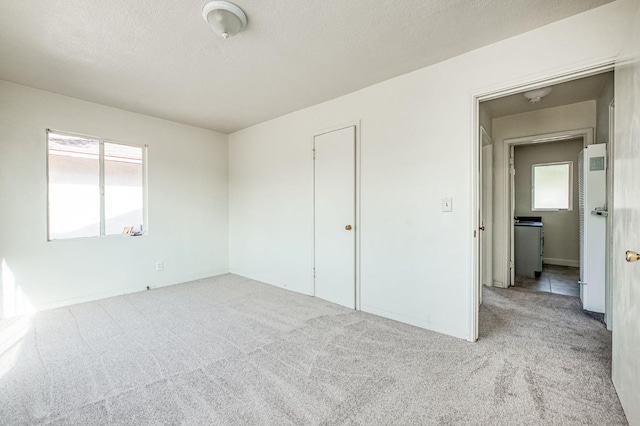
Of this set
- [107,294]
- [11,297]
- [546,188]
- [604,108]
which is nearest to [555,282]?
[546,188]

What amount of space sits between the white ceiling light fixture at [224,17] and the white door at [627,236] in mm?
2243

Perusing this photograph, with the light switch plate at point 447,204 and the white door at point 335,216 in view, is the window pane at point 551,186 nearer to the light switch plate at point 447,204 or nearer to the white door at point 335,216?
the light switch plate at point 447,204

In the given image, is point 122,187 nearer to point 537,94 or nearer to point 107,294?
point 107,294

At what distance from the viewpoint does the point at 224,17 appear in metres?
1.88

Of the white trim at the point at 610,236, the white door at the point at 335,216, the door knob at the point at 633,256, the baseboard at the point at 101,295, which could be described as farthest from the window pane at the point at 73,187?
the white trim at the point at 610,236

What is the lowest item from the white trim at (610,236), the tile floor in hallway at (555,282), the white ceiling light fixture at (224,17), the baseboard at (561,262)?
the tile floor in hallway at (555,282)

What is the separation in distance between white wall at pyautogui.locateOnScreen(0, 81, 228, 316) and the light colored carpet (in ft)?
1.55

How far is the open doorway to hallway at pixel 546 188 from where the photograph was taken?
9.87 ft

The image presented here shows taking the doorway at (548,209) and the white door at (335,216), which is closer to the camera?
the white door at (335,216)

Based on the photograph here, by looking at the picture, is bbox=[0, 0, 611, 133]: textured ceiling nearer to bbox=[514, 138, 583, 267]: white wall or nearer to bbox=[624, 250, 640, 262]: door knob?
bbox=[624, 250, 640, 262]: door knob

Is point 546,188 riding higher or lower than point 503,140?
lower

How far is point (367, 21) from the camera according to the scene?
6.54 ft

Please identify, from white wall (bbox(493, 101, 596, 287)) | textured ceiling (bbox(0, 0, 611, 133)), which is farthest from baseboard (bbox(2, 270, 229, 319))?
white wall (bbox(493, 101, 596, 287))

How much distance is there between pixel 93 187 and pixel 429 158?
4032 millimetres
